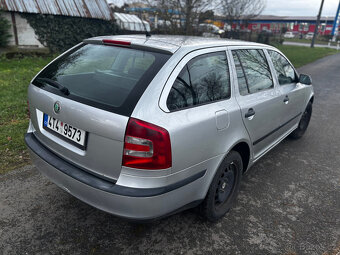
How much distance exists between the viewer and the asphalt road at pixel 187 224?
230 cm

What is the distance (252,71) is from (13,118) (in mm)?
4061

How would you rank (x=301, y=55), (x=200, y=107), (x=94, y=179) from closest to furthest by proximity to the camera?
(x=94, y=179), (x=200, y=107), (x=301, y=55)

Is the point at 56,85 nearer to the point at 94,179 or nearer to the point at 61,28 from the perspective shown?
the point at 94,179

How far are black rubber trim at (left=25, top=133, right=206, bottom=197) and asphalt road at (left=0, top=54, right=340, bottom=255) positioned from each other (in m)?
0.64

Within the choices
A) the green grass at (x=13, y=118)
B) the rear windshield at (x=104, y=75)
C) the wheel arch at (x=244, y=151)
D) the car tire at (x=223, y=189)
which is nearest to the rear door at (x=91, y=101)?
the rear windshield at (x=104, y=75)

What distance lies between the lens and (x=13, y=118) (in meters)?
4.75

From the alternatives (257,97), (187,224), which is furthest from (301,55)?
(187,224)

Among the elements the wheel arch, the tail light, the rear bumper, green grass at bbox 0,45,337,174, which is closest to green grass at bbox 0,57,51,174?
green grass at bbox 0,45,337,174

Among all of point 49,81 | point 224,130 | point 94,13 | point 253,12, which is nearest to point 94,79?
point 49,81

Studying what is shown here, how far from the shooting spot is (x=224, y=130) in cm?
231

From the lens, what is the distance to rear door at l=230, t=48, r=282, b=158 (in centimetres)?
269

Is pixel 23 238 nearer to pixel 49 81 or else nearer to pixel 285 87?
pixel 49 81

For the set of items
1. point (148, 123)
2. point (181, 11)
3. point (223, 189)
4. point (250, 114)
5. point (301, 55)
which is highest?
point (181, 11)

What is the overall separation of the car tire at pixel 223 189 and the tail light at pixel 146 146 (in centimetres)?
72
